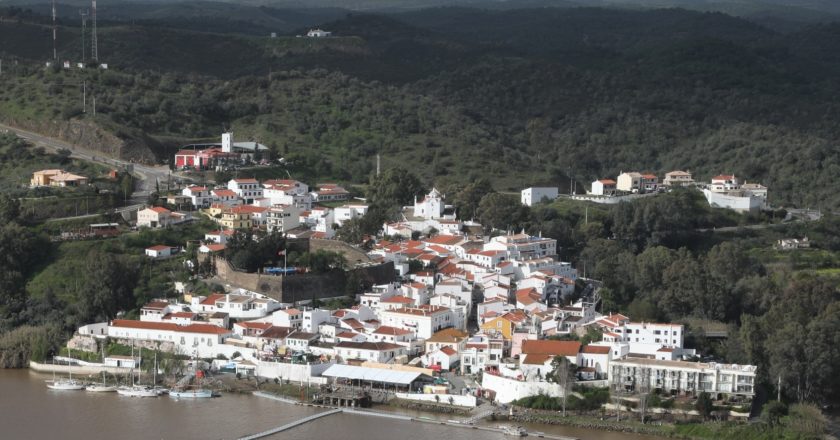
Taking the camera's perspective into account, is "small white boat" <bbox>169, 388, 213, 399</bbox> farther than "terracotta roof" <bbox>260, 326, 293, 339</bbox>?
No

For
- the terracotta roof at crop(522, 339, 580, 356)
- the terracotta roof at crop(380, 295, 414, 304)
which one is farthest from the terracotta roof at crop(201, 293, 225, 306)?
the terracotta roof at crop(522, 339, 580, 356)

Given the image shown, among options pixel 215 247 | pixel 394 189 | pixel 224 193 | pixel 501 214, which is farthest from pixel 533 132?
pixel 215 247

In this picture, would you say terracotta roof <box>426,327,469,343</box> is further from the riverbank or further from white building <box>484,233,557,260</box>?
white building <box>484,233,557,260</box>

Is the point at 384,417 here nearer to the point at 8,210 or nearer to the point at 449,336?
the point at 449,336

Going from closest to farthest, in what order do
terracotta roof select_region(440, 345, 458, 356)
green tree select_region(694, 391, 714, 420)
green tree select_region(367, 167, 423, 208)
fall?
green tree select_region(694, 391, 714, 420) < terracotta roof select_region(440, 345, 458, 356) < green tree select_region(367, 167, 423, 208)

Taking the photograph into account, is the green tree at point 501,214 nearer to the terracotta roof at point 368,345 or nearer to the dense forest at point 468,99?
the dense forest at point 468,99

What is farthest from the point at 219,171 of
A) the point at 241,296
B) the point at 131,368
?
the point at 131,368
